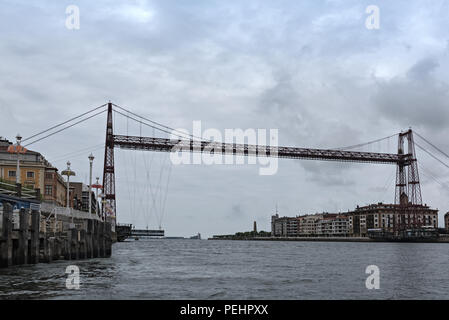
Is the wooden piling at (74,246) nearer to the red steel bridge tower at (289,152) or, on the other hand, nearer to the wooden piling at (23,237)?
the wooden piling at (23,237)

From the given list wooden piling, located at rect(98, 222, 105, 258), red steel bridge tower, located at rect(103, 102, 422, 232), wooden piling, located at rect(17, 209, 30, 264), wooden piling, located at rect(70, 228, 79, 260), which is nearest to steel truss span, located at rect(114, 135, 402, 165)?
red steel bridge tower, located at rect(103, 102, 422, 232)

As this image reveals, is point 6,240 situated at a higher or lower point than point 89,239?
higher

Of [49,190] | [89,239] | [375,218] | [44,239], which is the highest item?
[49,190]

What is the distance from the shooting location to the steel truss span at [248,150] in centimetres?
9200

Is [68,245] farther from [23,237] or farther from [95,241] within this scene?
[23,237]

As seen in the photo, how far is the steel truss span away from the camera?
92000 millimetres

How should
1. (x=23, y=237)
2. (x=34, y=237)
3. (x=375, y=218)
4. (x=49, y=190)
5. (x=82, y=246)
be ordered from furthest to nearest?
(x=375, y=218) < (x=49, y=190) < (x=82, y=246) < (x=34, y=237) < (x=23, y=237)

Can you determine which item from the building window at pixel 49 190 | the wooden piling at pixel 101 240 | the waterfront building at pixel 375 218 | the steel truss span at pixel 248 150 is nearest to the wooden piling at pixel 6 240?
the wooden piling at pixel 101 240

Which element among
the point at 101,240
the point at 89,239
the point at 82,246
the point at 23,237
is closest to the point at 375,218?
the point at 101,240

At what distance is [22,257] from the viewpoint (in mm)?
22734

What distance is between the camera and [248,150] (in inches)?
4035
